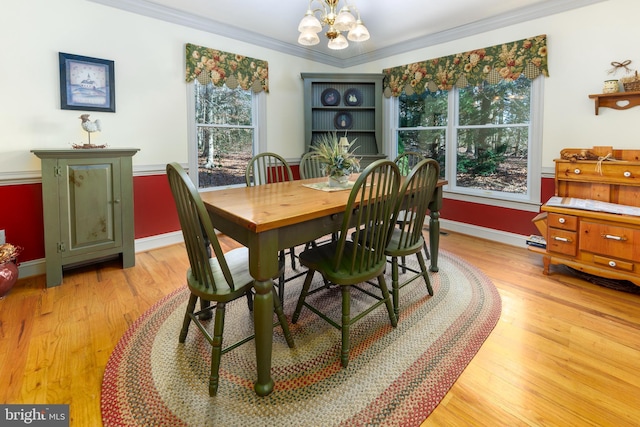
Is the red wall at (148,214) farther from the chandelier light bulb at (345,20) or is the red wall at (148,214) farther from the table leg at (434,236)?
the chandelier light bulb at (345,20)

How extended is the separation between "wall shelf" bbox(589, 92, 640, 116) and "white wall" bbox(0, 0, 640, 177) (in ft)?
0.19

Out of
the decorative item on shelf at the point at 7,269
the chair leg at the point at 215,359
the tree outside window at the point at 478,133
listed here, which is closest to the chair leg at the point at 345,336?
the chair leg at the point at 215,359

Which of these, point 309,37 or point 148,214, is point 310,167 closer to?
point 309,37

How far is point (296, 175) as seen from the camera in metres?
4.60

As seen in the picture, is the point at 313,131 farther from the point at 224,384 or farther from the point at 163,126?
the point at 224,384

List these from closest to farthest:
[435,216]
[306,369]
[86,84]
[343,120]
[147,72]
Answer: [306,369] < [435,216] < [86,84] < [147,72] < [343,120]

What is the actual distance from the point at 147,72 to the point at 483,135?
11.7 feet

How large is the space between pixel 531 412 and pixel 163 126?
3566mm

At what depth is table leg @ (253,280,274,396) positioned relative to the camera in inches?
55.0

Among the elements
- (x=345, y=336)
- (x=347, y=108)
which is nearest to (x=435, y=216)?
(x=345, y=336)

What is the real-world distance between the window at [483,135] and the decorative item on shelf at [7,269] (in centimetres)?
418

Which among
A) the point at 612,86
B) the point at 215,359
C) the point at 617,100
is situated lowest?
the point at 215,359

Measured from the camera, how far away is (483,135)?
151 inches

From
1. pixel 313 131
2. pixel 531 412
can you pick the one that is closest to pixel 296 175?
pixel 313 131
